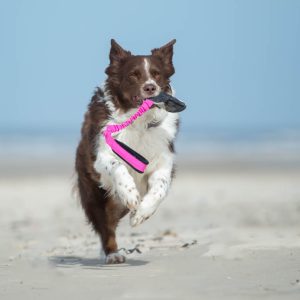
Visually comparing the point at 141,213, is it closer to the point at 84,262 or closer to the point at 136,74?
the point at 84,262

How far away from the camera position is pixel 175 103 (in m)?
7.88

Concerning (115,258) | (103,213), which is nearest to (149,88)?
(103,213)

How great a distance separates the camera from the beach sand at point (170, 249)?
5980 millimetres

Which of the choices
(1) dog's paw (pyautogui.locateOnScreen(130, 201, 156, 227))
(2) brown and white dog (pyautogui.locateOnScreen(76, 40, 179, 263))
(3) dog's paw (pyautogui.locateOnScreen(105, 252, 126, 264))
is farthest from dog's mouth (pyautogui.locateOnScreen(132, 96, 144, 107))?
(3) dog's paw (pyautogui.locateOnScreen(105, 252, 126, 264))

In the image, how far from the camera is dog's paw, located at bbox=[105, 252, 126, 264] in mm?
7914

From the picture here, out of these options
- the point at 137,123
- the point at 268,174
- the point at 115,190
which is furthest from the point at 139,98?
the point at 268,174

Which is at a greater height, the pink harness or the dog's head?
the dog's head

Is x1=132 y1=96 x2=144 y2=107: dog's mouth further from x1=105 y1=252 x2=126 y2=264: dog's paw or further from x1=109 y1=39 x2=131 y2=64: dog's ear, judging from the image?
x1=105 y1=252 x2=126 y2=264: dog's paw

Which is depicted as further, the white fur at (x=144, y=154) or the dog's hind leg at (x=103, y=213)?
the dog's hind leg at (x=103, y=213)

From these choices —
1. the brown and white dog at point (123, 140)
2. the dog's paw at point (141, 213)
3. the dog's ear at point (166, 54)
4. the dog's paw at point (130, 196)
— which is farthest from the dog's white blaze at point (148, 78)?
the dog's paw at point (141, 213)

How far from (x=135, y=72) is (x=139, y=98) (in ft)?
0.81

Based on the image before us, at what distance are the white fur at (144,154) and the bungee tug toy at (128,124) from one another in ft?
0.13

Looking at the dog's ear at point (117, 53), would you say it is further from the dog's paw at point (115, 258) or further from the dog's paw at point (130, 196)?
the dog's paw at point (115, 258)

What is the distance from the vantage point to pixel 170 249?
28.1ft
